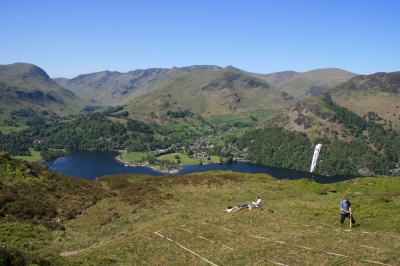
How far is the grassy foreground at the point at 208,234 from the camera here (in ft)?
78.3

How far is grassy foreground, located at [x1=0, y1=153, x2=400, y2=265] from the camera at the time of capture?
23875 mm

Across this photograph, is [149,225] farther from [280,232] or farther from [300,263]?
[300,263]

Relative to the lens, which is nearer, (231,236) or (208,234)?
(231,236)

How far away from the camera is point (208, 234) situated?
30.3 metres

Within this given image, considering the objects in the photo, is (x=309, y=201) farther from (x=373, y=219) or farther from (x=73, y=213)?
(x=73, y=213)

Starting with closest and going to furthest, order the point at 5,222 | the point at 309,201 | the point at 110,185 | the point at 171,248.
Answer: the point at 171,248 → the point at 5,222 → the point at 309,201 → the point at 110,185

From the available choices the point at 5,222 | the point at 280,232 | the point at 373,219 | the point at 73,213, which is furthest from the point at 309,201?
the point at 5,222

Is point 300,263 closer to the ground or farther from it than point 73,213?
farther from it

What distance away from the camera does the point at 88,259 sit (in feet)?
77.8

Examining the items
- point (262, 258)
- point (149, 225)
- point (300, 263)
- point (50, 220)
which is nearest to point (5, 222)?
point (50, 220)

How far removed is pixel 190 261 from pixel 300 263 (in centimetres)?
784

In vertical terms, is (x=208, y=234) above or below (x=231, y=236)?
below

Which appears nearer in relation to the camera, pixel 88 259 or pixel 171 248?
pixel 88 259

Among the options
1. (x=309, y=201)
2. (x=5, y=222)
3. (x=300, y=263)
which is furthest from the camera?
(x=309, y=201)
